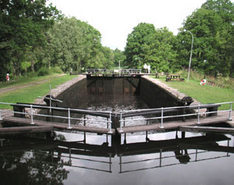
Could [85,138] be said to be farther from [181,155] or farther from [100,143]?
[181,155]

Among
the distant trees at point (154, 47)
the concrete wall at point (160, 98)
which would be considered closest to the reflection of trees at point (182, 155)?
the concrete wall at point (160, 98)

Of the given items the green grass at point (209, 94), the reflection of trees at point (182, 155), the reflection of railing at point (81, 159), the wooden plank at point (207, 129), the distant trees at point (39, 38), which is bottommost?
the reflection of railing at point (81, 159)

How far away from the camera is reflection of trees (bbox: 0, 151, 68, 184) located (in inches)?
212

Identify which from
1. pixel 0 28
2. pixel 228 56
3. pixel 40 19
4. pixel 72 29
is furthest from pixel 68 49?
pixel 228 56

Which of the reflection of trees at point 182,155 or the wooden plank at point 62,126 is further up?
the wooden plank at point 62,126

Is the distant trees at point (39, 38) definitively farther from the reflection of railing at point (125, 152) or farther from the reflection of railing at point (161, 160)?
the reflection of railing at point (161, 160)

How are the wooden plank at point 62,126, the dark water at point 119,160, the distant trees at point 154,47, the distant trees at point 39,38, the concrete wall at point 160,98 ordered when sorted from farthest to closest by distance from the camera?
the distant trees at point 154,47 < the distant trees at point 39,38 < the concrete wall at point 160,98 < the wooden plank at point 62,126 < the dark water at point 119,160

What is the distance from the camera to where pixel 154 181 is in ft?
18.0

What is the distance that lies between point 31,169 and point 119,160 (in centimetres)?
262

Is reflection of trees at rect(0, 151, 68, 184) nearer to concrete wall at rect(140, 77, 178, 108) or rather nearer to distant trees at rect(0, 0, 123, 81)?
concrete wall at rect(140, 77, 178, 108)

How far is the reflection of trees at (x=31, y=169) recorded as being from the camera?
539cm

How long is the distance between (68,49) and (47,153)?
35.5 metres

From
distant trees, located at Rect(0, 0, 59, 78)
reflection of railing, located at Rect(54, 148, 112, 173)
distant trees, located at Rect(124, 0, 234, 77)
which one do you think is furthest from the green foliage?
reflection of railing, located at Rect(54, 148, 112, 173)

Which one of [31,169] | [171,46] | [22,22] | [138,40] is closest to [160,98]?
[22,22]
